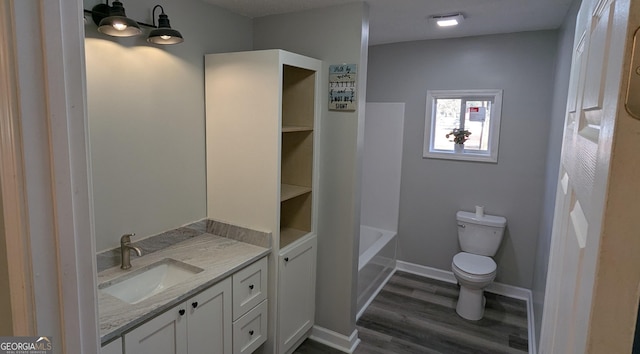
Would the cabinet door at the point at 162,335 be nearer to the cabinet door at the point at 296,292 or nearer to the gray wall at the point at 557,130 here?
the cabinet door at the point at 296,292

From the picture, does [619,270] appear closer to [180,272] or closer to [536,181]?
[180,272]

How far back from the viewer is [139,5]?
6.36ft

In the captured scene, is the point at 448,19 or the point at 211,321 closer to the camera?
the point at 211,321

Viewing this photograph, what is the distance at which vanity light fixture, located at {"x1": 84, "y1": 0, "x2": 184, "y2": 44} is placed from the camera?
161 cm

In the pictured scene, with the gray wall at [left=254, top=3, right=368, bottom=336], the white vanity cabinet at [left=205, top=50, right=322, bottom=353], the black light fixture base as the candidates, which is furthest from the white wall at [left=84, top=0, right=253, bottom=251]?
the gray wall at [left=254, top=3, right=368, bottom=336]

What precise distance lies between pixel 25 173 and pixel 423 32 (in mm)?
3232

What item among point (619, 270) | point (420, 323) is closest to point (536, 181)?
point (420, 323)

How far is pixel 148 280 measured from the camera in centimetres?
196

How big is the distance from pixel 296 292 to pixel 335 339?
1.79 feet

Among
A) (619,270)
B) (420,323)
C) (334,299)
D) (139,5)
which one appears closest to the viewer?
(619,270)

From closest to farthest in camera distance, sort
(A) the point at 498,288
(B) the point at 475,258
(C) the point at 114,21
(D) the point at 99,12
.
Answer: (C) the point at 114,21, (D) the point at 99,12, (B) the point at 475,258, (A) the point at 498,288

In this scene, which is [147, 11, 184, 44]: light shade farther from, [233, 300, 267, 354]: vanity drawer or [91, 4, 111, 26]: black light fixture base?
[233, 300, 267, 354]: vanity drawer

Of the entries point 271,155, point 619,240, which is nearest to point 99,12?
point 271,155

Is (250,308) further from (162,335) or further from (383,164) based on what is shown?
(383,164)
